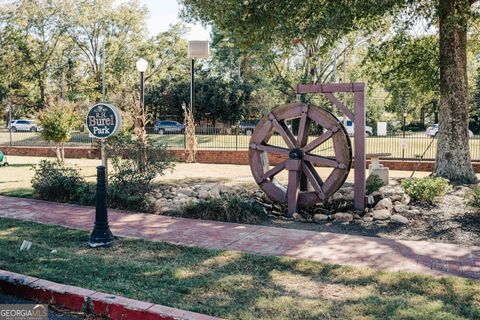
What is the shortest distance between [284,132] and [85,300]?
5979 millimetres

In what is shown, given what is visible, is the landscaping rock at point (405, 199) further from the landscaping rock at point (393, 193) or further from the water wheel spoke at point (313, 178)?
the water wheel spoke at point (313, 178)

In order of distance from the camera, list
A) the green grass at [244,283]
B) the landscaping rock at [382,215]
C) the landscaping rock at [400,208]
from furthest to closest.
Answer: the landscaping rock at [400,208]
the landscaping rock at [382,215]
the green grass at [244,283]

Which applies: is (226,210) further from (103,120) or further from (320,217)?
(103,120)

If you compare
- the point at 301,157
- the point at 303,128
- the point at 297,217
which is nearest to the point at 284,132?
the point at 303,128

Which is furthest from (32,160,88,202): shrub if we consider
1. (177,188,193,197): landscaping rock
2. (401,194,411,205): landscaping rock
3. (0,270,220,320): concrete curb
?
(401,194,411,205): landscaping rock

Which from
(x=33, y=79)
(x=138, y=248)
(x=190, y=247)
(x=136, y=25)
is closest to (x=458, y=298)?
(x=190, y=247)

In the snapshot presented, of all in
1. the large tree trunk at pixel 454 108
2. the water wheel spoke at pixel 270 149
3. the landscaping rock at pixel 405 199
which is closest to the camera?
the landscaping rock at pixel 405 199

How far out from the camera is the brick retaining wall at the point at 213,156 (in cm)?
1716

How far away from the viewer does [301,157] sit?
363 inches

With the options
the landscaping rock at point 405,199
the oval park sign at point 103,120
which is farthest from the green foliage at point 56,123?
the landscaping rock at point 405,199

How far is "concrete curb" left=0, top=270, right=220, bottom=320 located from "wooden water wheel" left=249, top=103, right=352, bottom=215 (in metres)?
5.20

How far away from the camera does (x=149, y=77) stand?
47875 millimetres

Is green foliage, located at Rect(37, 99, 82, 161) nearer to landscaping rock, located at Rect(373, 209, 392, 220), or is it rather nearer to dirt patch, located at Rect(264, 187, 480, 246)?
dirt patch, located at Rect(264, 187, 480, 246)

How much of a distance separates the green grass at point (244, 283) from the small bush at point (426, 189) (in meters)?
4.17
